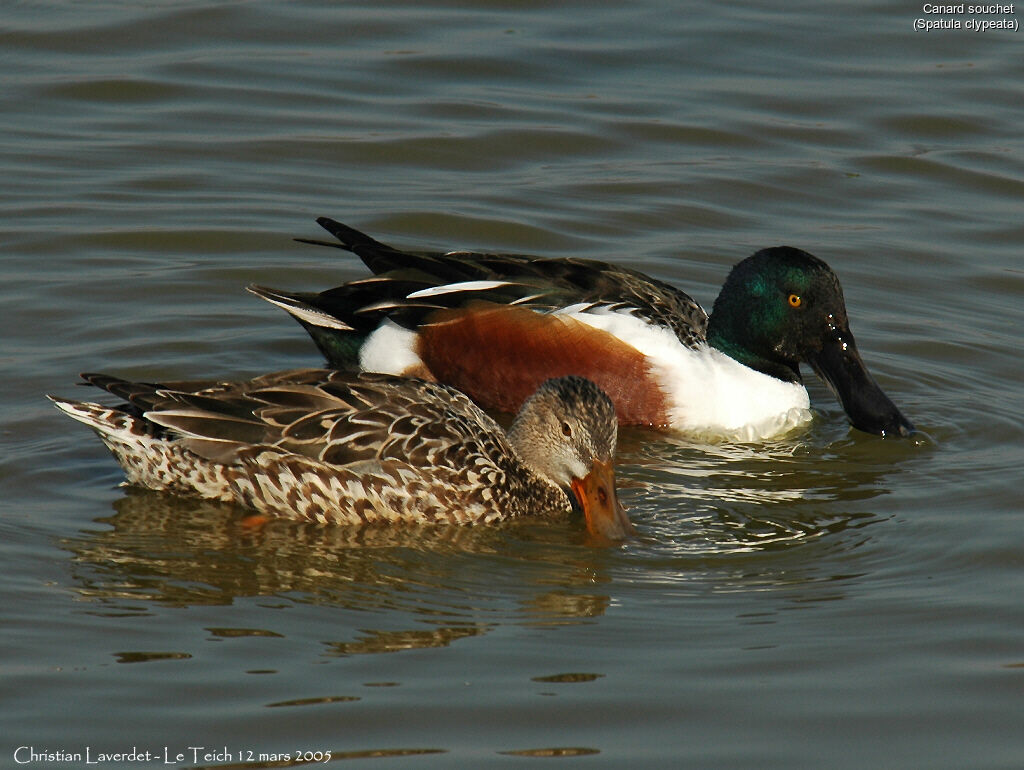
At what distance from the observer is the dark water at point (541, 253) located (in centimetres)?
555

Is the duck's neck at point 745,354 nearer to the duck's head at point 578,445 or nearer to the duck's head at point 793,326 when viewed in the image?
the duck's head at point 793,326

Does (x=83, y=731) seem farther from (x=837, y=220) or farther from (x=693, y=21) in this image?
(x=693, y=21)

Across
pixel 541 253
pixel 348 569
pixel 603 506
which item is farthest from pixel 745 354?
pixel 348 569

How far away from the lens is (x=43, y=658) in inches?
226

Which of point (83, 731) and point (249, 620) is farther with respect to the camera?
point (249, 620)

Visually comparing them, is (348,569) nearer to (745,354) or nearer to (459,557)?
(459,557)

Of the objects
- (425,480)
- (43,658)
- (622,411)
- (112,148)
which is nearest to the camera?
(43,658)

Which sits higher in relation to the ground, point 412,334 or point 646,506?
point 412,334

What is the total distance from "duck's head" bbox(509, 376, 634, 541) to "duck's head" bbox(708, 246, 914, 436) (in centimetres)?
191

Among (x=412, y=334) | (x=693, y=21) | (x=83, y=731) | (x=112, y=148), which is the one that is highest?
(x=693, y=21)

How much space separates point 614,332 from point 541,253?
212 cm

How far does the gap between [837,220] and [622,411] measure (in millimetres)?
3248

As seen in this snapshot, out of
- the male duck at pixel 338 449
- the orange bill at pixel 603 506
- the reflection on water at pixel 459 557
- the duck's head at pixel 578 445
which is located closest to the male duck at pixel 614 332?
the reflection on water at pixel 459 557

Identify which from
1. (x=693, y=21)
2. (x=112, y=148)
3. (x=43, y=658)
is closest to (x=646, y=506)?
(x=43, y=658)
